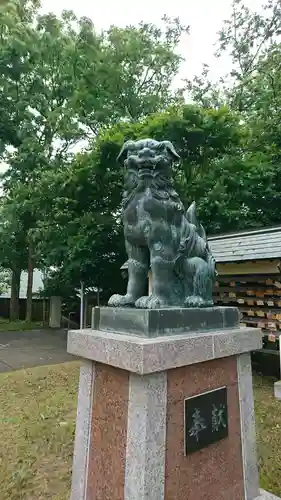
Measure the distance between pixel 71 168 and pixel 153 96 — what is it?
4.97 meters

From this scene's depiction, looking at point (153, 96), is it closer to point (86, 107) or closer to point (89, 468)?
point (86, 107)

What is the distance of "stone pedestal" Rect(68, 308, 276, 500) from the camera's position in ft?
6.40

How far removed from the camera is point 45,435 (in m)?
3.97

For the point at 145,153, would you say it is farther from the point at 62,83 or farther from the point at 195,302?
the point at 62,83

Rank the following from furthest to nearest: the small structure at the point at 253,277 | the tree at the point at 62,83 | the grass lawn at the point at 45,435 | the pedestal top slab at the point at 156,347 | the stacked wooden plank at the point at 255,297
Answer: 1. the tree at the point at 62,83
2. the stacked wooden plank at the point at 255,297
3. the small structure at the point at 253,277
4. the grass lawn at the point at 45,435
5. the pedestal top slab at the point at 156,347

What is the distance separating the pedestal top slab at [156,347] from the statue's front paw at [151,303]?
23 centimetres

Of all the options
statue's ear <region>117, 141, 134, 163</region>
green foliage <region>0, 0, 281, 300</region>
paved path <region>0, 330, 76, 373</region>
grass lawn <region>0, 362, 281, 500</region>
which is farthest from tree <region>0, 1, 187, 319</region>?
statue's ear <region>117, 141, 134, 163</region>

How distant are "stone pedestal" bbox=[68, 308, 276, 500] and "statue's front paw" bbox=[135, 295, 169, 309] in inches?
3.6

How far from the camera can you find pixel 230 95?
13250 millimetres

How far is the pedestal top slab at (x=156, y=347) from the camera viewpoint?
191cm

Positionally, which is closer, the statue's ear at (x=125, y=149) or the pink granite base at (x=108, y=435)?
the pink granite base at (x=108, y=435)

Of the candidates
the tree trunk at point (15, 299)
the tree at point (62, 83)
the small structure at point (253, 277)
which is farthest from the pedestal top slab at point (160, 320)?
the tree trunk at point (15, 299)

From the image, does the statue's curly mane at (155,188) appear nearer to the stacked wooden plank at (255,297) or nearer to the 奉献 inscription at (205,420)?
the 奉献 inscription at (205,420)

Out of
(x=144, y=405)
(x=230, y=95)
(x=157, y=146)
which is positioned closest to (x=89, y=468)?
(x=144, y=405)
